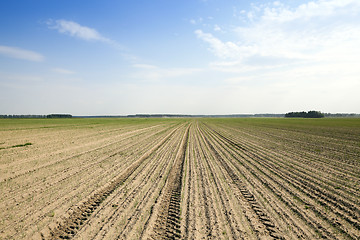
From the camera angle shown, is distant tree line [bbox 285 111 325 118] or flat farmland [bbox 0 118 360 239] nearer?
flat farmland [bbox 0 118 360 239]

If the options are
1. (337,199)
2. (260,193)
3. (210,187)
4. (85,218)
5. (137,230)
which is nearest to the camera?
(137,230)

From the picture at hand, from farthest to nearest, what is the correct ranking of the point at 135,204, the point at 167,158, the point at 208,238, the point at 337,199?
1. the point at 167,158
2. the point at 337,199
3. the point at 135,204
4. the point at 208,238

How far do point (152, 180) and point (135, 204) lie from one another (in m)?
2.10

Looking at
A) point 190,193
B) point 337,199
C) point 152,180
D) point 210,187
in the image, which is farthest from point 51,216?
point 337,199

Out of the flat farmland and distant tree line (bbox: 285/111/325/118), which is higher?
distant tree line (bbox: 285/111/325/118)

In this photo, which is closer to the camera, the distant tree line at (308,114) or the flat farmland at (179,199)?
the flat farmland at (179,199)

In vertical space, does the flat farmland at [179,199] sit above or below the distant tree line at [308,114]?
below

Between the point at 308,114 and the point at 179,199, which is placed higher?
the point at 308,114

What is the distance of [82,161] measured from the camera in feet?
36.0

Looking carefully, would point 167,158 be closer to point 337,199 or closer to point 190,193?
point 190,193

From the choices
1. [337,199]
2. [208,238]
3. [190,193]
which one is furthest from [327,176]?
[208,238]

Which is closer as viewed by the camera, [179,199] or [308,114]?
[179,199]

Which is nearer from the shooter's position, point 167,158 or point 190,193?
point 190,193

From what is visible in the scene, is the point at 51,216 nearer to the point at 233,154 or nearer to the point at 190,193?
the point at 190,193
